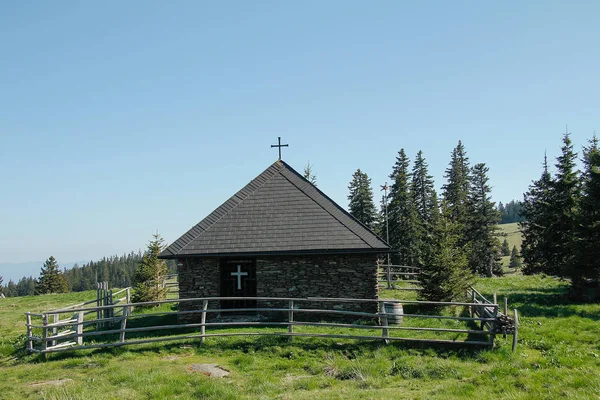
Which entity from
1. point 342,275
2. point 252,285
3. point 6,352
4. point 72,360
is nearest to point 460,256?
point 342,275

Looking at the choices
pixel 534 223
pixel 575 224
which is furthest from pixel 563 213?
pixel 534 223

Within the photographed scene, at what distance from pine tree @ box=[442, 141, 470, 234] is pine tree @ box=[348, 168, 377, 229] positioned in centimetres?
878

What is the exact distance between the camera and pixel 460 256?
19078 mm

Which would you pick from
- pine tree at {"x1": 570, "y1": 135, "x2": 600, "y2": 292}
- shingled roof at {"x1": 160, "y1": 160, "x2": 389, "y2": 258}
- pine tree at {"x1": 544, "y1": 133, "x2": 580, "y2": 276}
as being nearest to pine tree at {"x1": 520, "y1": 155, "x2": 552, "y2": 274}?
pine tree at {"x1": 544, "y1": 133, "x2": 580, "y2": 276}

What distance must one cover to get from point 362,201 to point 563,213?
97.5 ft

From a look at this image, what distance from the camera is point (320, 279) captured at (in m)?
15.6

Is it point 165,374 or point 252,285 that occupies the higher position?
point 252,285

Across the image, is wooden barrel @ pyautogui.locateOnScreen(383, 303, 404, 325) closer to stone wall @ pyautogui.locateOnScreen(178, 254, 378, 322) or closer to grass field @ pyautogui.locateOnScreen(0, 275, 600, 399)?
stone wall @ pyautogui.locateOnScreen(178, 254, 378, 322)

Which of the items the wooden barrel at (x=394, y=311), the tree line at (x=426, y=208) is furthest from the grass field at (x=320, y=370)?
the tree line at (x=426, y=208)

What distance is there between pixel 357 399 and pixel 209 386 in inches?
132

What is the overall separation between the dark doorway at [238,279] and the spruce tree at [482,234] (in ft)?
98.9

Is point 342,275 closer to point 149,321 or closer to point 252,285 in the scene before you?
point 252,285

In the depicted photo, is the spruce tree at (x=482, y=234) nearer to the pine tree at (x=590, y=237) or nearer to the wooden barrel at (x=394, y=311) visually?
the pine tree at (x=590, y=237)

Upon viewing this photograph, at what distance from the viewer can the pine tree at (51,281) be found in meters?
58.9
